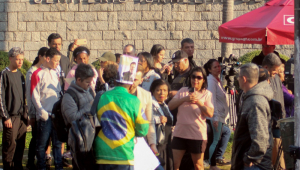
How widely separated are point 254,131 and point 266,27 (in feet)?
8.30

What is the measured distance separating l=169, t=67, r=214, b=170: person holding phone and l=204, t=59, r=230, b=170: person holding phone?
0.72 metres

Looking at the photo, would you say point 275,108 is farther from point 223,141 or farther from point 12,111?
point 12,111

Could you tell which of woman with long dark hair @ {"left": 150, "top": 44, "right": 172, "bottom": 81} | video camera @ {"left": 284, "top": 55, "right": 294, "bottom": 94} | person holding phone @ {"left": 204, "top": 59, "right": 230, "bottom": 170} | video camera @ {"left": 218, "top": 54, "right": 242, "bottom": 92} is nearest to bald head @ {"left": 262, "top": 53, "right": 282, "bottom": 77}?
video camera @ {"left": 284, "top": 55, "right": 294, "bottom": 94}

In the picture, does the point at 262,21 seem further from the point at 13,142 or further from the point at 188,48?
the point at 13,142

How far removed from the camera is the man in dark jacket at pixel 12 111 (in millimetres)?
7105

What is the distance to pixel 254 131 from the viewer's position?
4.72 metres

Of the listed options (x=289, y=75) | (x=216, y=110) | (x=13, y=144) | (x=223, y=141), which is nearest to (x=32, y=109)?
(x=13, y=144)

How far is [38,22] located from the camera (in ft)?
46.8

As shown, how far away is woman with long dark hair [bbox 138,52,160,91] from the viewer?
22.4 feet


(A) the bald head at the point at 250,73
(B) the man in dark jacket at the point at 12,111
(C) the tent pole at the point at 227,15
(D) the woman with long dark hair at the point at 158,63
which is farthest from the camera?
(C) the tent pole at the point at 227,15

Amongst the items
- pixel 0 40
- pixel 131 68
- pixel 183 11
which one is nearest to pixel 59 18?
pixel 0 40

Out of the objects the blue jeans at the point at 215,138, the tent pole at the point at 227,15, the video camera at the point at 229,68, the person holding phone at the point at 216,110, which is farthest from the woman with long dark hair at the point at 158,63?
the tent pole at the point at 227,15

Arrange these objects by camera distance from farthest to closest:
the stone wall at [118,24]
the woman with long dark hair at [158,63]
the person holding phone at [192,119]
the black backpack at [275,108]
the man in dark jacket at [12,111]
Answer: the stone wall at [118,24] → the woman with long dark hair at [158,63] → the man in dark jacket at [12,111] → the person holding phone at [192,119] → the black backpack at [275,108]

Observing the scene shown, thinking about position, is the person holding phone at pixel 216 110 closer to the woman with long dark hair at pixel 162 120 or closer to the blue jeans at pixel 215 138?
the blue jeans at pixel 215 138
